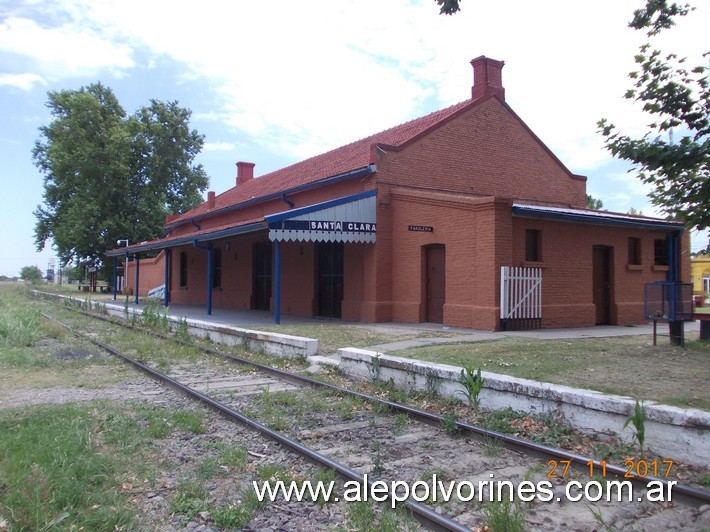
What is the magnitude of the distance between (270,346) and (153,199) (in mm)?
36739

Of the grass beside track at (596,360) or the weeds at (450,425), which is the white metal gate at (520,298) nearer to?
the grass beside track at (596,360)

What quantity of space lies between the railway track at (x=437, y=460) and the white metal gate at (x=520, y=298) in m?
6.64

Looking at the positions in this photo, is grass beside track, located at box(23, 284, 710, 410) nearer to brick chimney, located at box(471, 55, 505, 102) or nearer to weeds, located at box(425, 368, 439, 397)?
weeds, located at box(425, 368, 439, 397)

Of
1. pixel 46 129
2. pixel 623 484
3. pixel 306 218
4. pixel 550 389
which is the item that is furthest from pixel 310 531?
pixel 46 129

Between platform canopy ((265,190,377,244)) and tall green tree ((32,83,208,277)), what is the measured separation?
31.2 m

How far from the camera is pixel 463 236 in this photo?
14.4 metres

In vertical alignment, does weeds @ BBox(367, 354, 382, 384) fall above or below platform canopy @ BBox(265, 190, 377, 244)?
below

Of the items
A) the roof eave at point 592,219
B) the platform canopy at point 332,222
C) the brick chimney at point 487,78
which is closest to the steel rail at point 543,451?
the platform canopy at point 332,222

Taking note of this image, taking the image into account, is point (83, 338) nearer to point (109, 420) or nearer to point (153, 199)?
point (109, 420)

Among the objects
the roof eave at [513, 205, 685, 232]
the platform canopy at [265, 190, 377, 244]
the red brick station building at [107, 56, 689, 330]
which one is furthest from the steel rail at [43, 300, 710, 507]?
the roof eave at [513, 205, 685, 232]

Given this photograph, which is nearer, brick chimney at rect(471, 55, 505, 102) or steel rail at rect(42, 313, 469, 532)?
steel rail at rect(42, 313, 469, 532)

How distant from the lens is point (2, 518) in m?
3.77

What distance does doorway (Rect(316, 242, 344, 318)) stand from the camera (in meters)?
18.7
